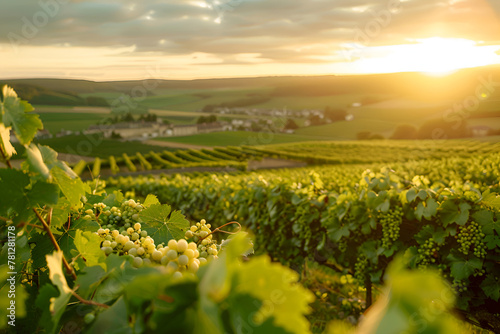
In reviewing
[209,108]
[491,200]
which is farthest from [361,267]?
[209,108]

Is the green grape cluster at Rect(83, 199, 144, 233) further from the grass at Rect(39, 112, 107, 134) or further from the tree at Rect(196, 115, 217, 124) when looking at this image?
the tree at Rect(196, 115, 217, 124)

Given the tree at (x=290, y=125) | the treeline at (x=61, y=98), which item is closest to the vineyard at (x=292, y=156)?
the tree at (x=290, y=125)

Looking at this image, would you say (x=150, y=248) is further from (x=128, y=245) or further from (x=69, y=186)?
(x=69, y=186)

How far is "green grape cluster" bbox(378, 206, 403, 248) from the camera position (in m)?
4.47

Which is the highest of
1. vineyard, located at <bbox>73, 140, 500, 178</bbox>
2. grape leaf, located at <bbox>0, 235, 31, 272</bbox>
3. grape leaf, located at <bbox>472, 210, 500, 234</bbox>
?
grape leaf, located at <bbox>0, 235, 31, 272</bbox>

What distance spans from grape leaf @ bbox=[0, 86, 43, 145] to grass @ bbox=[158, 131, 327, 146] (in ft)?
196

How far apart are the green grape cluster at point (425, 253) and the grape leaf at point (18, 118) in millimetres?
4134

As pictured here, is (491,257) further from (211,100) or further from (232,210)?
(211,100)

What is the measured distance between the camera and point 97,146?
5800 cm

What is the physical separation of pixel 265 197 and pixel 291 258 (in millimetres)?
1100

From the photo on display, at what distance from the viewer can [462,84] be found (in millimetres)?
43625

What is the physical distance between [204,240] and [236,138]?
63.3 meters

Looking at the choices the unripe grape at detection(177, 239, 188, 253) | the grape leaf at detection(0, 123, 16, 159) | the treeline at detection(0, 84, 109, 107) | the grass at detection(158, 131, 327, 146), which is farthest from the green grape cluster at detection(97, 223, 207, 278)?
the treeline at detection(0, 84, 109, 107)

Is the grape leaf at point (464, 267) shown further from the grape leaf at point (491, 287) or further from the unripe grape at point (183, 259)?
the unripe grape at point (183, 259)
